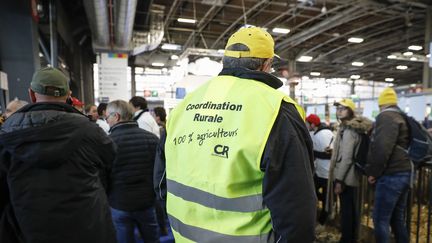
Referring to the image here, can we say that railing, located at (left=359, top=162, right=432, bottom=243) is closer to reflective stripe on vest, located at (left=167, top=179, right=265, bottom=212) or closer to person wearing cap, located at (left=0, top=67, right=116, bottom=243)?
reflective stripe on vest, located at (left=167, top=179, right=265, bottom=212)

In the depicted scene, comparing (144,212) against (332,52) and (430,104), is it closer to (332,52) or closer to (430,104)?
(430,104)

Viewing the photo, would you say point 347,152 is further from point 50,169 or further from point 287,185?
point 50,169

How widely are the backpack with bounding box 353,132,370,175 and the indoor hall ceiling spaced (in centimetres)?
439

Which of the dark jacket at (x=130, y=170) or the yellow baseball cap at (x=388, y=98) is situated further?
the yellow baseball cap at (x=388, y=98)

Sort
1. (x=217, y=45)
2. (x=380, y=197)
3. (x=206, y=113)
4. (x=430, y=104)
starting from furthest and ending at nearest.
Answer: (x=217, y=45), (x=430, y=104), (x=380, y=197), (x=206, y=113)

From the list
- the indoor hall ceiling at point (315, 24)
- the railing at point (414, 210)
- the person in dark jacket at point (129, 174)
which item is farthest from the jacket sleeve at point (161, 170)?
the indoor hall ceiling at point (315, 24)

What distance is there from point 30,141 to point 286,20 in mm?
10335

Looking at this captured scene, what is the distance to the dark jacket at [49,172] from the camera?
1429 mm

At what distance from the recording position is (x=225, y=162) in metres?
1.02

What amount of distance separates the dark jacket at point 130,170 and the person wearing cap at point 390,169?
6.19ft

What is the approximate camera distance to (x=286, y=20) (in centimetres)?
1048

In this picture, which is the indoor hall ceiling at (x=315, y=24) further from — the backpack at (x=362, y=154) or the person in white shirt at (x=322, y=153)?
the backpack at (x=362, y=154)

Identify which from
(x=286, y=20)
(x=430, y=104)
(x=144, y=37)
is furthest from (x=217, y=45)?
(x=430, y=104)

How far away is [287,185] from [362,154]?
2174 mm
